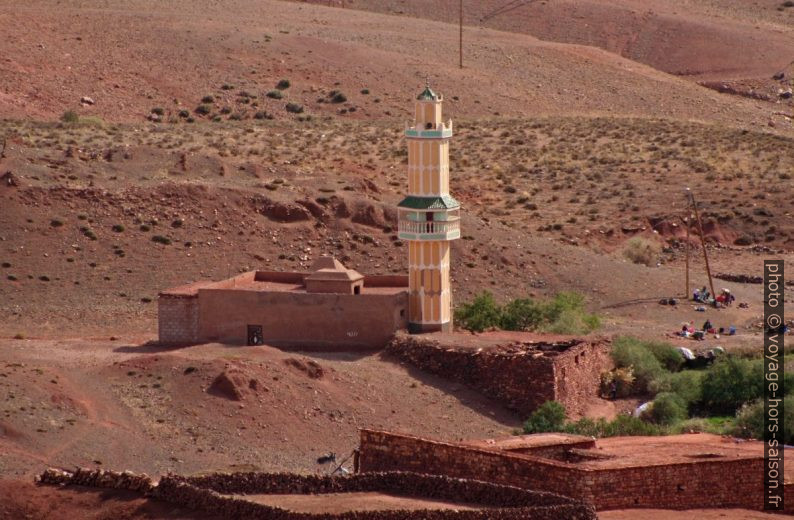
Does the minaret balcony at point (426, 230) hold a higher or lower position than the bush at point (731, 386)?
higher

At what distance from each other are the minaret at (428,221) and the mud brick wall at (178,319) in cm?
490

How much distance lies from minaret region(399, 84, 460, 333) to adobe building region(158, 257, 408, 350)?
499 mm

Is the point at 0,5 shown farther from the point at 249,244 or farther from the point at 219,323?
the point at 219,323

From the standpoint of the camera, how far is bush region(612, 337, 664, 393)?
49.0 metres

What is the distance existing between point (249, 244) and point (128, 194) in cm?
425

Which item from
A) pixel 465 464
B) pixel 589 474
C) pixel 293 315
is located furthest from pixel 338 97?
pixel 589 474

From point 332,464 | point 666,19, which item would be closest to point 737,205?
point 332,464

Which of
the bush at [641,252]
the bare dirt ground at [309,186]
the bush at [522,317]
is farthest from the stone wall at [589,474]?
the bush at [641,252]

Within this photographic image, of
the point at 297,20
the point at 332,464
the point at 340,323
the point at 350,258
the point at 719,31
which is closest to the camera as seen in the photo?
Answer: the point at 332,464

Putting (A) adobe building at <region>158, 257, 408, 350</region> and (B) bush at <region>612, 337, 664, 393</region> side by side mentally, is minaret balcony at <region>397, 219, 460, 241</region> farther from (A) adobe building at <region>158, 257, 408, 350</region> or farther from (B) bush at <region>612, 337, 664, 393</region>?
(B) bush at <region>612, 337, 664, 393</region>

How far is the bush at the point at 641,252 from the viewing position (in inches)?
2648

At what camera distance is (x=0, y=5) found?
103 m

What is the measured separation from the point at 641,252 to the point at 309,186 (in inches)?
418

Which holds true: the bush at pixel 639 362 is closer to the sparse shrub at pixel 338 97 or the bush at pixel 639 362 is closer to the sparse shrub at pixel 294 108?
the sparse shrub at pixel 294 108
